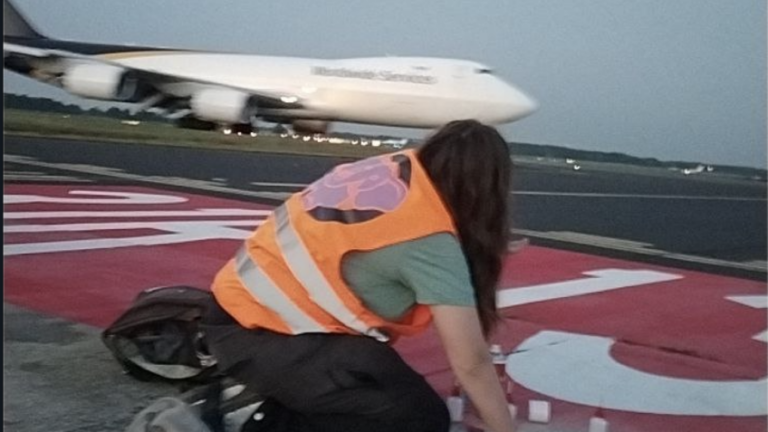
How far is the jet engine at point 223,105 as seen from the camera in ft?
57.9

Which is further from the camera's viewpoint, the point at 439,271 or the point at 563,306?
the point at 563,306

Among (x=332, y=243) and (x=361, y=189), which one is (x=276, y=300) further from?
(x=361, y=189)

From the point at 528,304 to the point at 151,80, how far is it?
13.7 m

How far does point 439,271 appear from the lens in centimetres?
234

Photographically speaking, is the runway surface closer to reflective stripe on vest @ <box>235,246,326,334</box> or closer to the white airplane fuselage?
reflective stripe on vest @ <box>235,246,326,334</box>

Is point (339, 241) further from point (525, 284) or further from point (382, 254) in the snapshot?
point (525, 284)

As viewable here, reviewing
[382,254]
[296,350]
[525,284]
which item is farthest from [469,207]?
[525,284]

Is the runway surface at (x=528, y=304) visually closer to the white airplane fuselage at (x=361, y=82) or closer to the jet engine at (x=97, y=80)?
the jet engine at (x=97, y=80)

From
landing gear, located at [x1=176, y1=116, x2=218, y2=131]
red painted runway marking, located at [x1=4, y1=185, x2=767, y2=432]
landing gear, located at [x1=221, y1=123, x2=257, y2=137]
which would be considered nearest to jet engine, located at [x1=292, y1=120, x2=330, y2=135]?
landing gear, located at [x1=221, y1=123, x2=257, y2=137]

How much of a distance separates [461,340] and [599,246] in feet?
24.2

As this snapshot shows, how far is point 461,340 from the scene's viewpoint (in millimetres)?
2322

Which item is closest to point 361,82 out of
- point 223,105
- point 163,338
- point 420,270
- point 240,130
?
point 223,105

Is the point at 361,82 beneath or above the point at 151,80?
above

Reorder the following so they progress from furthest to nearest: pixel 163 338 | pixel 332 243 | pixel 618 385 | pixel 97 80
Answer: pixel 97 80
pixel 618 385
pixel 163 338
pixel 332 243
